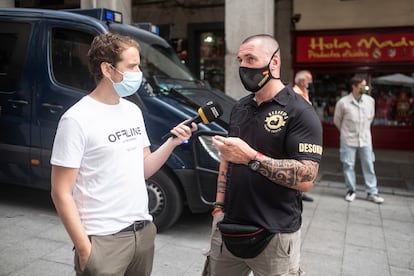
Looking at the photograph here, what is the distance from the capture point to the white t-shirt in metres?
1.86

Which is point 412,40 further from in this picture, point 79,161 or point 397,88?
point 79,161

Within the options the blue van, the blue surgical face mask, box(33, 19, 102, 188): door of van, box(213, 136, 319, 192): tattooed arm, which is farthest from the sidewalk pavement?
box(33, 19, 102, 188): door of van

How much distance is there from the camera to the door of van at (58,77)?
4.62 metres

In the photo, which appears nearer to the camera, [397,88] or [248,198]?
[248,198]

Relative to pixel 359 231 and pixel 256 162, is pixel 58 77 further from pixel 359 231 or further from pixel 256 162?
pixel 359 231

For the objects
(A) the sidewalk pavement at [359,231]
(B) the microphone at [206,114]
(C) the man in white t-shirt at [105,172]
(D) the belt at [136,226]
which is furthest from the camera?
(A) the sidewalk pavement at [359,231]

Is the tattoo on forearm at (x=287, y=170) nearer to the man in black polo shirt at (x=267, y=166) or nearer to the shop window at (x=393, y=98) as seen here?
the man in black polo shirt at (x=267, y=166)

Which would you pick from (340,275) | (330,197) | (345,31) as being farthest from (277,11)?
(340,275)

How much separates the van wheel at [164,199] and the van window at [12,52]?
211cm

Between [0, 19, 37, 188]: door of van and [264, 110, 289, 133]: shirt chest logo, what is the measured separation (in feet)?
12.0

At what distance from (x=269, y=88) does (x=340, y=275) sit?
242 cm

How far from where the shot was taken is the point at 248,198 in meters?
2.14

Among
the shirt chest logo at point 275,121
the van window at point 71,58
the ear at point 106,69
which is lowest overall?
the shirt chest logo at point 275,121

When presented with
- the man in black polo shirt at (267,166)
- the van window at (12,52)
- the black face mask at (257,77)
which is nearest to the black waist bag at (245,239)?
the man in black polo shirt at (267,166)
